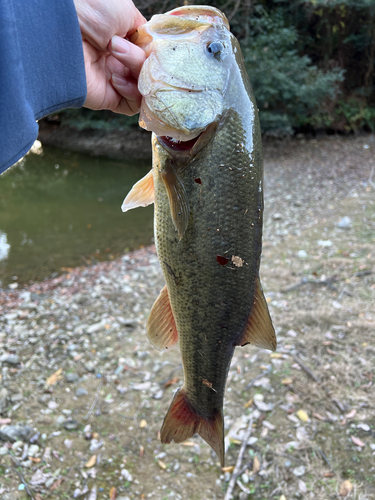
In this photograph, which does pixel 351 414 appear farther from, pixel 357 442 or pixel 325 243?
pixel 325 243

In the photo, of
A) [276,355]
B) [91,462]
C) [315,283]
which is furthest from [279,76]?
[91,462]

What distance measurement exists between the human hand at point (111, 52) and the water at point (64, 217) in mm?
5564

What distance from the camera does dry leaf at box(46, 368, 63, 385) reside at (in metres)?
3.95

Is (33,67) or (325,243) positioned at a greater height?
(33,67)

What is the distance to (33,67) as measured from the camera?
1.40 metres

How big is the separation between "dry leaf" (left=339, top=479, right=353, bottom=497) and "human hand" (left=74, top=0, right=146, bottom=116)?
122 inches

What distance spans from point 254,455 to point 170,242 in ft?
7.63

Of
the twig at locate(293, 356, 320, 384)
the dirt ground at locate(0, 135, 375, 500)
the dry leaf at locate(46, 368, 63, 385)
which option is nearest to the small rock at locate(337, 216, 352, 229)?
the dirt ground at locate(0, 135, 375, 500)

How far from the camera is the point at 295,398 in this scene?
11.6ft

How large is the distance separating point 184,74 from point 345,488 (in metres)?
3.10

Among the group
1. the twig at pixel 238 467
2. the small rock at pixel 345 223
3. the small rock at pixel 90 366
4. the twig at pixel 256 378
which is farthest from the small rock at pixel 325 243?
the small rock at pixel 90 366

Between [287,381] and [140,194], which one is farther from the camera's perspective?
[287,381]

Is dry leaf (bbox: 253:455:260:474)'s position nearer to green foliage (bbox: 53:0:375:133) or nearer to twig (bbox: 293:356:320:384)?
twig (bbox: 293:356:320:384)

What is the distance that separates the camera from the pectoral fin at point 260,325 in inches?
68.8
